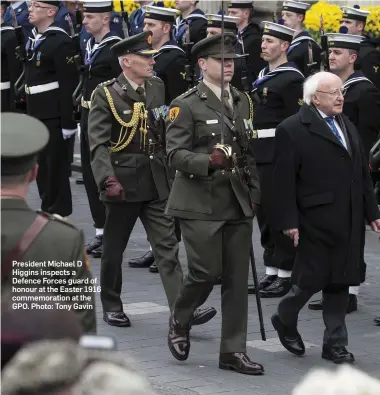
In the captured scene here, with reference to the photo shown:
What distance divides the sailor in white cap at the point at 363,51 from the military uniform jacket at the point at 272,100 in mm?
1893

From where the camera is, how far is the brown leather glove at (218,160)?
7.16 metres

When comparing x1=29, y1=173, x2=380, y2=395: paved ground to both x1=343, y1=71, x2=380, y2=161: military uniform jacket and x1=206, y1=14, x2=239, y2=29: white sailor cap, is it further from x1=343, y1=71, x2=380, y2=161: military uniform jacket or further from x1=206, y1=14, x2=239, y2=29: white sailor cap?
x1=206, y1=14, x2=239, y2=29: white sailor cap

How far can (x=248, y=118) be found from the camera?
766cm

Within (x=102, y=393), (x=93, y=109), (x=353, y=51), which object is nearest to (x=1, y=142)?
(x=102, y=393)

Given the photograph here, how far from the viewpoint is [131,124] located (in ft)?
27.2

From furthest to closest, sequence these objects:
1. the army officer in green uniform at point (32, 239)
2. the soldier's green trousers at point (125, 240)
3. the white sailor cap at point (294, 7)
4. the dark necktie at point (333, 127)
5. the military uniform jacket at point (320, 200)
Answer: the white sailor cap at point (294, 7)
the soldier's green trousers at point (125, 240)
the dark necktie at point (333, 127)
the military uniform jacket at point (320, 200)
the army officer in green uniform at point (32, 239)

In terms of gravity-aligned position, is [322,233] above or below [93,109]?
below

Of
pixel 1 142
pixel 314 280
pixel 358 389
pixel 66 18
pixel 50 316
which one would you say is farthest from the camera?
pixel 66 18

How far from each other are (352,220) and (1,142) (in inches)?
150

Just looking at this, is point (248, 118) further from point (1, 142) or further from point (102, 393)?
point (102, 393)

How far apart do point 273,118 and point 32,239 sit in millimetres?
5996

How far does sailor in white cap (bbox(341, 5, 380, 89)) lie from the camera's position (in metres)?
11.7

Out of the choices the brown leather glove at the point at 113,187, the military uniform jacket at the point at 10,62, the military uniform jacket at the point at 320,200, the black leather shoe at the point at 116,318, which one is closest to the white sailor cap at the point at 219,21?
the military uniform jacket at the point at 10,62

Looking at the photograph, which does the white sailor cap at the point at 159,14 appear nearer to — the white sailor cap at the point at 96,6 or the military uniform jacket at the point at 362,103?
the white sailor cap at the point at 96,6
